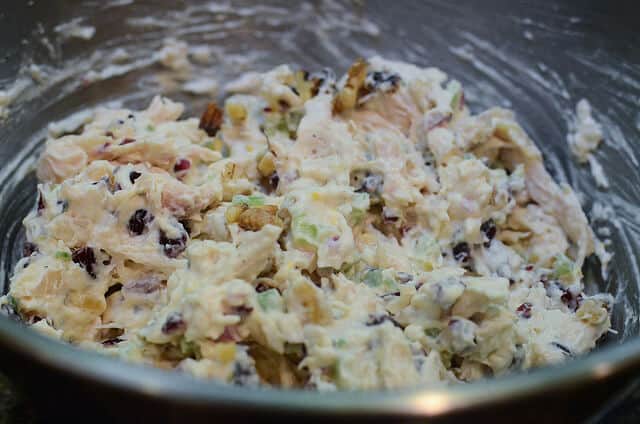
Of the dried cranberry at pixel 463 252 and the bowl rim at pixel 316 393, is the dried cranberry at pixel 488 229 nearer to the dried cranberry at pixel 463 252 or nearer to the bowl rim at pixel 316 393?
the dried cranberry at pixel 463 252

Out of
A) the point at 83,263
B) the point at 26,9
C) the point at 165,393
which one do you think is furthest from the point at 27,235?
the point at 165,393

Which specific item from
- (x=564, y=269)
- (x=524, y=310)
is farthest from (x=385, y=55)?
(x=524, y=310)

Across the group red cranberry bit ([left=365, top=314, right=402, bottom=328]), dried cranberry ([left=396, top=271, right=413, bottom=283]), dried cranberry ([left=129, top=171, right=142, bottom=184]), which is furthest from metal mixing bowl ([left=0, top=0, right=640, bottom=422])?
red cranberry bit ([left=365, top=314, right=402, bottom=328])

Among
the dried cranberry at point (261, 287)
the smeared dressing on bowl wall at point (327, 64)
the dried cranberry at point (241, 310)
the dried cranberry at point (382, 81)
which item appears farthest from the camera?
the dried cranberry at point (382, 81)

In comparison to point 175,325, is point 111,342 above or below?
below

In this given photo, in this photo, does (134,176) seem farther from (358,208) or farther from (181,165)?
(358,208)

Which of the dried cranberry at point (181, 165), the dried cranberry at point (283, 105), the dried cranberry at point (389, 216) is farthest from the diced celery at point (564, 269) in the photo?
the dried cranberry at point (181, 165)
